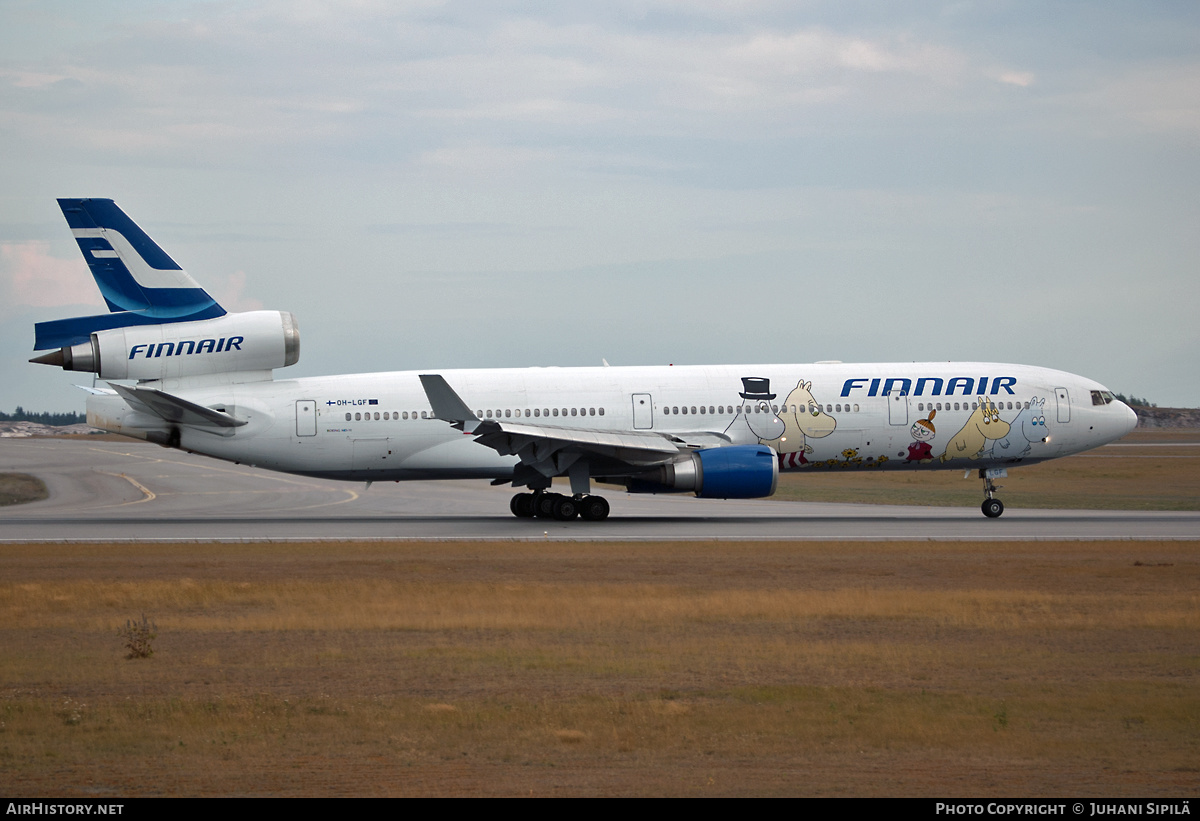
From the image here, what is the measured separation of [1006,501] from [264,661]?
1252 inches

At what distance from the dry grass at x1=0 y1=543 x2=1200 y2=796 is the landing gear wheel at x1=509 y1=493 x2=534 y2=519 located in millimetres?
10858

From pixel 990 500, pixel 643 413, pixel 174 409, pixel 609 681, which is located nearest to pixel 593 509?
pixel 643 413

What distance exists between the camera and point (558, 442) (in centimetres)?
2884

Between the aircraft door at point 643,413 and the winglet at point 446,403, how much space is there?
4792mm

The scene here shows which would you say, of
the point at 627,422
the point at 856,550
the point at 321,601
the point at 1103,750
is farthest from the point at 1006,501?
the point at 1103,750

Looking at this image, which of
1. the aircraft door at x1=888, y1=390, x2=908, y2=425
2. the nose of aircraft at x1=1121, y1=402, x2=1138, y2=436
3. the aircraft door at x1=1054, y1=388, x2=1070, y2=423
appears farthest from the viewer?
the nose of aircraft at x1=1121, y1=402, x2=1138, y2=436

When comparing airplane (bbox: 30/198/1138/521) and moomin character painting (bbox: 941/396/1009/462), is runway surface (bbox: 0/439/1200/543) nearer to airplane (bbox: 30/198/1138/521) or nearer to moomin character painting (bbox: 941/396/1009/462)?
airplane (bbox: 30/198/1138/521)

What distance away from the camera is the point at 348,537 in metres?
26.7

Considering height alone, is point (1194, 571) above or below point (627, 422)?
below

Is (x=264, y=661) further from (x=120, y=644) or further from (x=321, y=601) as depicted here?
(x=321, y=601)

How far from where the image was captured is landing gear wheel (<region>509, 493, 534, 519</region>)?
31344 millimetres

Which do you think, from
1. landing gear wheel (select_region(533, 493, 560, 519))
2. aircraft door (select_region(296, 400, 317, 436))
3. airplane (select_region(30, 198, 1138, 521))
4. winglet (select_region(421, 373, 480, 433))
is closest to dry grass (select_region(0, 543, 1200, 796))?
winglet (select_region(421, 373, 480, 433))

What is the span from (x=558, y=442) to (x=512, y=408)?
278cm

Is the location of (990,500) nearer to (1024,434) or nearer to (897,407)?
(1024,434)
